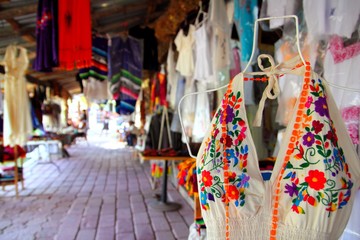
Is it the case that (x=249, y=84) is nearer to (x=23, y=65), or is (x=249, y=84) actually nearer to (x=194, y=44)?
(x=194, y=44)

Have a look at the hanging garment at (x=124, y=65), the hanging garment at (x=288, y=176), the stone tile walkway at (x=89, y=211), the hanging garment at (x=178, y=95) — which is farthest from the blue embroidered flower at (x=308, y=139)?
the hanging garment at (x=124, y=65)

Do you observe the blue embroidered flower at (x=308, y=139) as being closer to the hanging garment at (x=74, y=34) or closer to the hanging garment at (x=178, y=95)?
the hanging garment at (x=74, y=34)

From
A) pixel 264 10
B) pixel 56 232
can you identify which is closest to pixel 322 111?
pixel 264 10

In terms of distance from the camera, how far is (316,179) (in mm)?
871

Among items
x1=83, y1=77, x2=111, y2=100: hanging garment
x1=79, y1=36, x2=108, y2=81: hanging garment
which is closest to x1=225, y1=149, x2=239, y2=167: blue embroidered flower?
x1=79, y1=36, x2=108, y2=81: hanging garment

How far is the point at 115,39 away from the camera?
470 cm

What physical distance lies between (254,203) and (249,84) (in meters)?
1.57

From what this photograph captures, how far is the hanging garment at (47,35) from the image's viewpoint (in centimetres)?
313

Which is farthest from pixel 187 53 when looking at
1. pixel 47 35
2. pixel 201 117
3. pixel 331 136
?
pixel 331 136

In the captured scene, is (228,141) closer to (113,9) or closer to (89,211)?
(89,211)

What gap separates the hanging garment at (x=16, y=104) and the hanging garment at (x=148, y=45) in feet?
6.08

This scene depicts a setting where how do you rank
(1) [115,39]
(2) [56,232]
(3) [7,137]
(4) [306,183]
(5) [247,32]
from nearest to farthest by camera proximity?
(4) [306,183] < (5) [247,32] < (2) [56,232] < (3) [7,137] < (1) [115,39]

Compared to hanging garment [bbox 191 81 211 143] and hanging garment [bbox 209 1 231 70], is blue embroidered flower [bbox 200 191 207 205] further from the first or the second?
hanging garment [bbox 191 81 211 143]

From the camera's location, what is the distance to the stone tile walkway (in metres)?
2.84
